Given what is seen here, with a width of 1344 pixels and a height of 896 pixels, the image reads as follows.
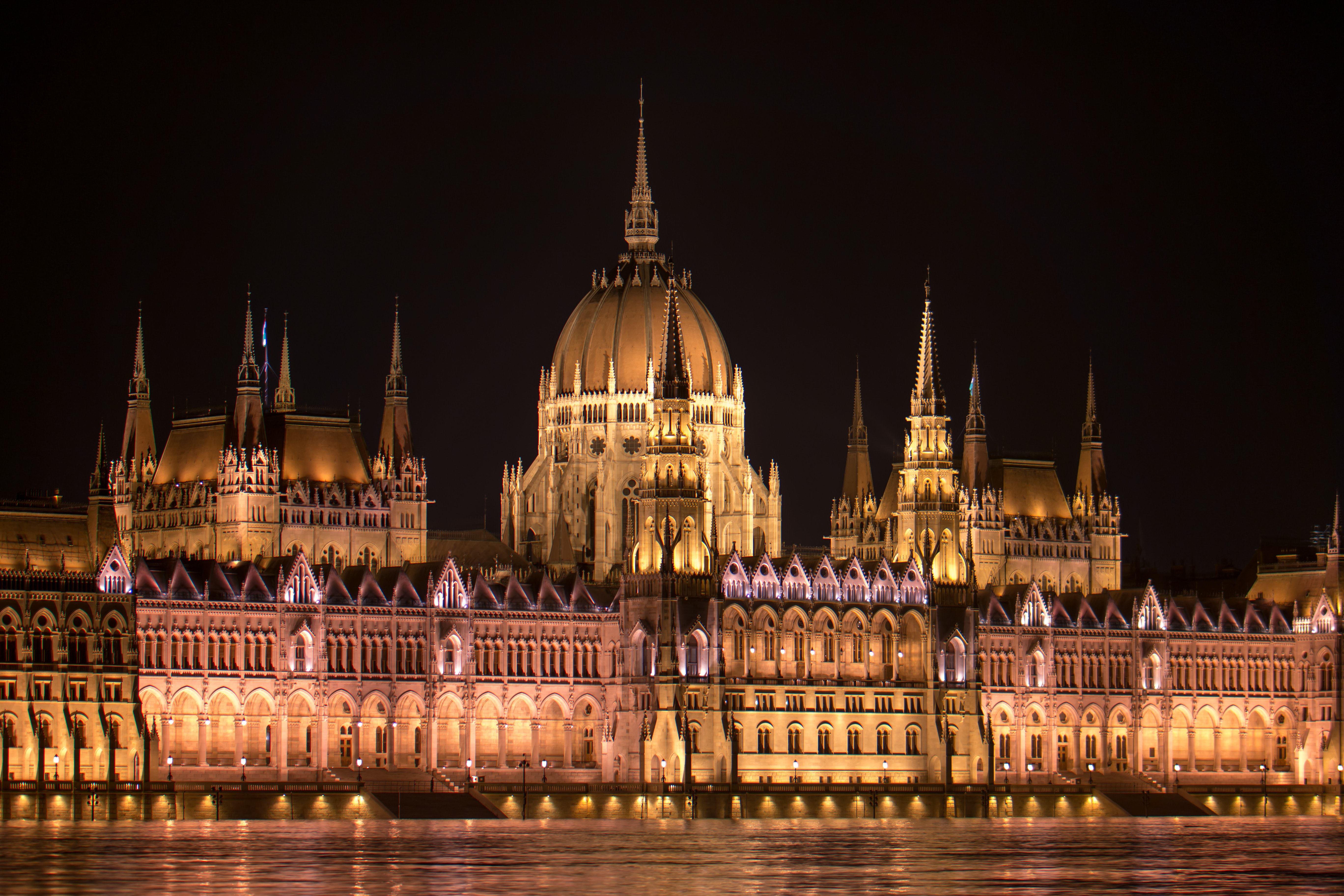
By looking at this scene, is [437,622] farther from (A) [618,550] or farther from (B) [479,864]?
(B) [479,864]

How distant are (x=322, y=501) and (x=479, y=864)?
70.3m

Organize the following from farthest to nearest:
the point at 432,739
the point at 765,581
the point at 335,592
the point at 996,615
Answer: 1. the point at 996,615
2. the point at 765,581
3. the point at 432,739
4. the point at 335,592

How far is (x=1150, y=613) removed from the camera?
190125 millimetres

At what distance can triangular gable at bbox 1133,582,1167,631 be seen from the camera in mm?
189000

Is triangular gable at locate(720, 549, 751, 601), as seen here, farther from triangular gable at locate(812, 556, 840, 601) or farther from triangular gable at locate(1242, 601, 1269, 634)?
triangular gable at locate(1242, 601, 1269, 634)

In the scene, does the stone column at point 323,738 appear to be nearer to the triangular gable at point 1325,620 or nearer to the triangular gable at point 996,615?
the triangular gable at point 996,615

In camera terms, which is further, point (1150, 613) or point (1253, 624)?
point (1253, 624)

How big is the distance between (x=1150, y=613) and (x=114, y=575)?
69.8 meters

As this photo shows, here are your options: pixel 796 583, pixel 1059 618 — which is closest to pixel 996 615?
pixel 1059 618

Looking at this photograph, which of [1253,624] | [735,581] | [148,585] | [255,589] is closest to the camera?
[148,585]

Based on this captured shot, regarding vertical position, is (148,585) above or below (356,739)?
above

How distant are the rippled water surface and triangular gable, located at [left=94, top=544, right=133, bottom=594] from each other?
1862 centimetres

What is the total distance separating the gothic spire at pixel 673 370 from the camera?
569ft

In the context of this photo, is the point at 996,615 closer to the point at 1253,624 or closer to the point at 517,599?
the point at 1253,624
